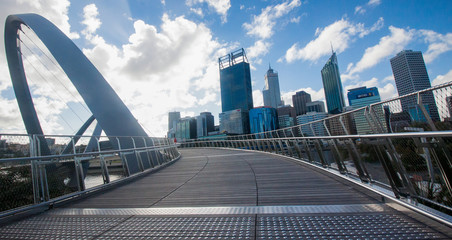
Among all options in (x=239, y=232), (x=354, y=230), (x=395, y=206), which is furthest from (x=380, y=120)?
(x=239, y=232)

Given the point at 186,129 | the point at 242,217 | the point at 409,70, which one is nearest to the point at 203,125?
the point at 186,129

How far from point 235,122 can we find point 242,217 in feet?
407

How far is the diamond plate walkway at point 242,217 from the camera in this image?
6.34 ft

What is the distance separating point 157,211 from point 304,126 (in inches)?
205

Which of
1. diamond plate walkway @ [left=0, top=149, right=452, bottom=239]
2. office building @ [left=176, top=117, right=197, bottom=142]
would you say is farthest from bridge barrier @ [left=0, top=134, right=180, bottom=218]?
office building @ [left=176, top=117, right=197, bottom=142]

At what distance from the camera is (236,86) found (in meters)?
134

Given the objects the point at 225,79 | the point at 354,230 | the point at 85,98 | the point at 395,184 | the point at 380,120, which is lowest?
the point at 354,230

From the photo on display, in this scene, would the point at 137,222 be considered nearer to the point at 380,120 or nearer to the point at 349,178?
the point at 349,178

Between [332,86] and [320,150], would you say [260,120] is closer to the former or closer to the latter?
[332,86]

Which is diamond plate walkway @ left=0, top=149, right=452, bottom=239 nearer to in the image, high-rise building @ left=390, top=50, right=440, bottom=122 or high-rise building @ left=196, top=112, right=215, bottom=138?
high-rise building @ left=390, top=50, right=440, bottom=122

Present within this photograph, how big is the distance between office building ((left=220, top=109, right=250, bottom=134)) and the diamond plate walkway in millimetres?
Answer: 118966

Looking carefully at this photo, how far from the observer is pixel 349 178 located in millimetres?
3752

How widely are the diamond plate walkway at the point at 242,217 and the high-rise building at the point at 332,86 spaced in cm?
19224

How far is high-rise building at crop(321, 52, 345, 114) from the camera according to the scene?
17850 cm
